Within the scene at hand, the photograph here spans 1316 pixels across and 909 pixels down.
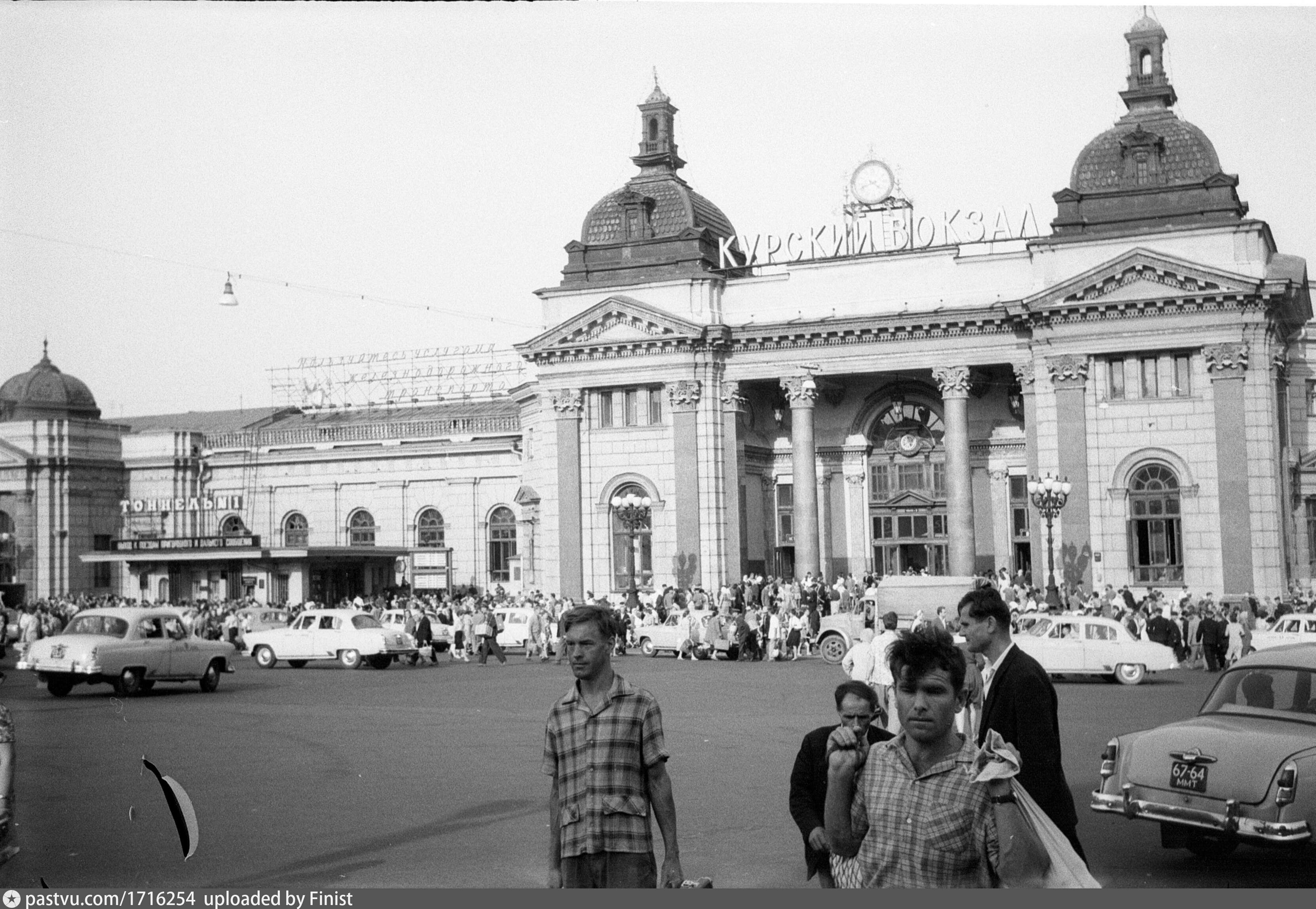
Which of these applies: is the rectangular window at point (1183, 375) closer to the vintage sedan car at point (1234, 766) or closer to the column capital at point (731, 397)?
the column capital at point (731, 397)

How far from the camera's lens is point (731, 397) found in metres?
50.5

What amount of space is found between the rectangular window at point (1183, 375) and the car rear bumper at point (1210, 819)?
36.1m

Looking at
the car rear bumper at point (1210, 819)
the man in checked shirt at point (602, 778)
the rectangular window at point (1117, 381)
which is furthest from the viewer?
the rectangular window at point (1117, 381)

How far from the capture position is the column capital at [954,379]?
48.1 m

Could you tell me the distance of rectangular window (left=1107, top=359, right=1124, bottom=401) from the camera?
45.5 meters

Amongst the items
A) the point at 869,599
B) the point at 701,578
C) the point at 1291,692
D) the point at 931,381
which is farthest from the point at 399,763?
the point at 931,381

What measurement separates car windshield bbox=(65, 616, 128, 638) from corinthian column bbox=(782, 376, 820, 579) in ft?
93.8

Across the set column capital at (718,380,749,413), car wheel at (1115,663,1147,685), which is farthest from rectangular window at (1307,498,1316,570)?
car wheel at (1115,663,1147,685)

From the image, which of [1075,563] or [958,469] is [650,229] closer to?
[958,469]

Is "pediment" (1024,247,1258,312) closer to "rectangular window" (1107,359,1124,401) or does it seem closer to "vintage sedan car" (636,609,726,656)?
"rectangular window" (1107,359,1124,401)

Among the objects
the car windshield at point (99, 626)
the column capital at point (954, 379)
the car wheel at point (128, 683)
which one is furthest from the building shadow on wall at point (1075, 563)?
the car windshield at point (99, 626)

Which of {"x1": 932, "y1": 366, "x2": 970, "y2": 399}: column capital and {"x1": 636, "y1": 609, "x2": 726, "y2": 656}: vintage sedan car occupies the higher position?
{"x1": 932, "y1": 366, "x2": 970, "y2": 399}: column capital

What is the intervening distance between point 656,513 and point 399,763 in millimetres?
35236

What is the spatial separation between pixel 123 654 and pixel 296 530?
45.4 metres
